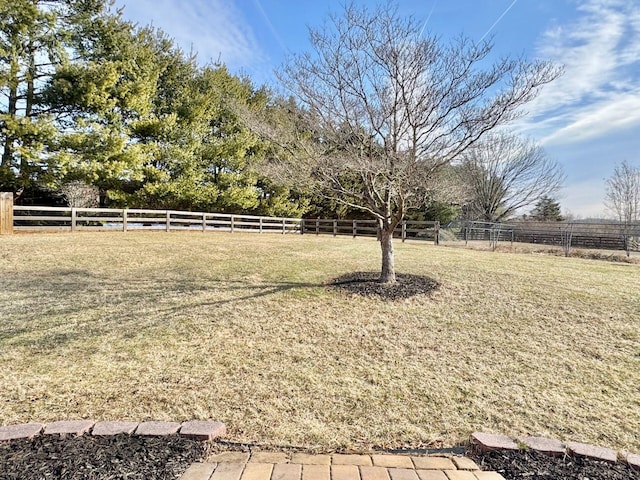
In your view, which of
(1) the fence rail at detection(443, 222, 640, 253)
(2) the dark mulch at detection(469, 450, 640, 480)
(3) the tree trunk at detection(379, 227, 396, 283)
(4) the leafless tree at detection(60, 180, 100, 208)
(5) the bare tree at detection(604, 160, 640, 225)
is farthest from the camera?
(5) the bare tree at detection(604, 160, 640, 225)

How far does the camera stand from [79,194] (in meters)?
13.8

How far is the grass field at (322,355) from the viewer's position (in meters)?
2.44

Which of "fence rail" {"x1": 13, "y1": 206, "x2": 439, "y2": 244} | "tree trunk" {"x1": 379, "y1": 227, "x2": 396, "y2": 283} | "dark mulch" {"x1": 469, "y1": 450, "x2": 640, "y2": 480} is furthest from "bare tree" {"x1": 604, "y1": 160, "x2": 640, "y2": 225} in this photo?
"dark mulch" {"x1": 469, "y1": 450, "x2": 640, "y2": 480}

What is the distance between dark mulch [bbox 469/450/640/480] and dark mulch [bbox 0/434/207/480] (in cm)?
173

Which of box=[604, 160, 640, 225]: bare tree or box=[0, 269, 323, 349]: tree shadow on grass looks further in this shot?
box=[604, 160, 640, 225]: bare tree

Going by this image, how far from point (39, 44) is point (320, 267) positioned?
1366 cm

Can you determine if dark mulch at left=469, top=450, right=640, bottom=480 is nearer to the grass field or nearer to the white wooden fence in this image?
the grass field

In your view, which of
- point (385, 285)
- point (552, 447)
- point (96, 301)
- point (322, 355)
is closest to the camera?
point (552, 447)

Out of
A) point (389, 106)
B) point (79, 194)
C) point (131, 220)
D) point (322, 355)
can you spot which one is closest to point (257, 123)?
point (389, 106)

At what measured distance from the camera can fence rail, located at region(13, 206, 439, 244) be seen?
11.9 m

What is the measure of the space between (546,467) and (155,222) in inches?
603

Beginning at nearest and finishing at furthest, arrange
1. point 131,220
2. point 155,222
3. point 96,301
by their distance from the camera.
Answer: point 96,301 < point 131,220 < point 155,222

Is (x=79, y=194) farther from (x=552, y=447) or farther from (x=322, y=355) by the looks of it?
(x=552, y=447)

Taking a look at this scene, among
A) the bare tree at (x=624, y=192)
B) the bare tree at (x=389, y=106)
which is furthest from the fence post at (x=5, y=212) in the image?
the bare tree at (x=624, y=192)
